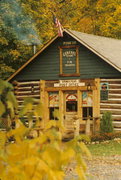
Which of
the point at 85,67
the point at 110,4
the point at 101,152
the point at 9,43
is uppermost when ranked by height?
the point at 110,4

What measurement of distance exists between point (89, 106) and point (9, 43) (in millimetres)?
9005

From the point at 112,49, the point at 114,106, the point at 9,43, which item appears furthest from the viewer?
the point at 9,43

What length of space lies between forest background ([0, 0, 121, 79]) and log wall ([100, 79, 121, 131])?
5341 millimetres

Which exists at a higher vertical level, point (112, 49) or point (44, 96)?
point (112, 49)

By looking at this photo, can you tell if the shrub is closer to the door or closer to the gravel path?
the gravel path

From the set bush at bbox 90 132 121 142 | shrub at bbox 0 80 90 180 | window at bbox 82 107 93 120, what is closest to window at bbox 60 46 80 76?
window at bbox 82 107 93 120

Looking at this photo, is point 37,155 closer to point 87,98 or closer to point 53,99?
point 87,98

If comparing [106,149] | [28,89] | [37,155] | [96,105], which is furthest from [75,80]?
[37,155]

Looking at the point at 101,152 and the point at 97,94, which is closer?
the point at 101,152

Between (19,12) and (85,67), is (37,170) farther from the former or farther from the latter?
(19,12)

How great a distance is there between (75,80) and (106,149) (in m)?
6.19

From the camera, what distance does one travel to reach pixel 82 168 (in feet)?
6.77

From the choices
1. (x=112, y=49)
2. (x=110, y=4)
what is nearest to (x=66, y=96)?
(x=112, y=49)

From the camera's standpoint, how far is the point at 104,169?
13062mm
